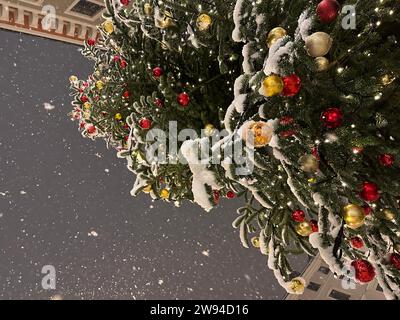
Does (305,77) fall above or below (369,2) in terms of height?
below

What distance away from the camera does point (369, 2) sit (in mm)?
1515

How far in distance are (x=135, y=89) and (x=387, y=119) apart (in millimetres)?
2325

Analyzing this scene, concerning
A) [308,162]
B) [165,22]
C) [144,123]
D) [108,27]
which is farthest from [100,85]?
[308,162]

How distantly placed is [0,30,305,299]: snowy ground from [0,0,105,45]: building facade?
1470 mm

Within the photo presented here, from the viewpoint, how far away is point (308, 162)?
4.85 feet

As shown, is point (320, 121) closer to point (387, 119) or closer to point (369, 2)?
point (387, 119)

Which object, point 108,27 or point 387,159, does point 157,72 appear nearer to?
point 108,27

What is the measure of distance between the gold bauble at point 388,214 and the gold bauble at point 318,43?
0.84m

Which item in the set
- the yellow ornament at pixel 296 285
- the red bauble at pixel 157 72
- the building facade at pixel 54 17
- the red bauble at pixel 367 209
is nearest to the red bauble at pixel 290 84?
the red bauble at pixel 367 209

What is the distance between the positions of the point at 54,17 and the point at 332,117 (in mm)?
9537

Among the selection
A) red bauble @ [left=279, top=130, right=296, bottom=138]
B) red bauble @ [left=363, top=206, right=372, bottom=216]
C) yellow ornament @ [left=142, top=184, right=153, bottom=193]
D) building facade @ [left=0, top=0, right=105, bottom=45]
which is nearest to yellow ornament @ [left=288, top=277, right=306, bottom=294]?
red bauble @ [left=363, top=206, right=372, bottom=216]

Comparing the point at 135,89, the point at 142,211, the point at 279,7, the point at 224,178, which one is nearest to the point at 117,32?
the point at 135,89

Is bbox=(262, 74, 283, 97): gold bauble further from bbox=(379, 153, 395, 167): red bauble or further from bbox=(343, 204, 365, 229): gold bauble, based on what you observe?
bbox=(379, 153, 395, 167): red bauble

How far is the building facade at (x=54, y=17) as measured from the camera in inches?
319
